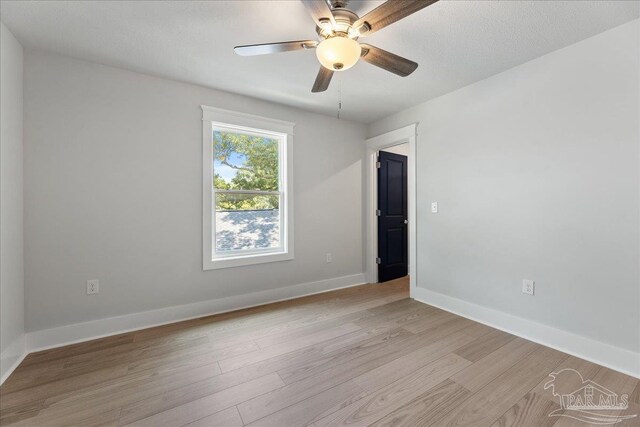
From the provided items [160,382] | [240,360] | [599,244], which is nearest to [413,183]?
[599,244]

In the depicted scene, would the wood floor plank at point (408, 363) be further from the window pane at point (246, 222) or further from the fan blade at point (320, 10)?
the fan blade at point (320, 10)

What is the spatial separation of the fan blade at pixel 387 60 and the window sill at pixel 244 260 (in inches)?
91.5

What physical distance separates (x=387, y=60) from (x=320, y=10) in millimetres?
591

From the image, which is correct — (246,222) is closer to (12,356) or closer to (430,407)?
(12,356)

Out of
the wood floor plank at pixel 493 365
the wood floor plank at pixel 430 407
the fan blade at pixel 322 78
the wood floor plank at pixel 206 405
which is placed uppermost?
the fan blade at pixel 322 78

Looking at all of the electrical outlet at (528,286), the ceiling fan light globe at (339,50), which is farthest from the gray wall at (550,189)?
the ceiling fan light globe at (339,50)

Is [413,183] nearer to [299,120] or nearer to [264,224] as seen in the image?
[299,120]

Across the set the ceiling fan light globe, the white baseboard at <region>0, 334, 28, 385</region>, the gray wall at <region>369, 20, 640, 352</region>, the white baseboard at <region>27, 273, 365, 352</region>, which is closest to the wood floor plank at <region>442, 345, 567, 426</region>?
the gray wall at <region>369, 20, 640, 352</region>

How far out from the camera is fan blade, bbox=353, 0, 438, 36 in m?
1.28

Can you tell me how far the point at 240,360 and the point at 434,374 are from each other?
140cm

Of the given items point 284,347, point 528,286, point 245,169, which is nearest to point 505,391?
point 528,286

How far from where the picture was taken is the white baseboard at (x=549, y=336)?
6.08ft

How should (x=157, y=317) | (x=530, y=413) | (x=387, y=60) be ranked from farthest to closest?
1. (x=157, y=317)
2. (x=387, y=60)
3. (x=530, y=413)

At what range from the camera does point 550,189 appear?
2.21 metres
